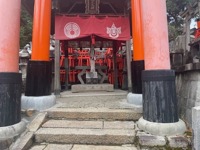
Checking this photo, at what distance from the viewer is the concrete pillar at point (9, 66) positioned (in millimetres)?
3570

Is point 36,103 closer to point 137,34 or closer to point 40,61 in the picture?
point 40,61

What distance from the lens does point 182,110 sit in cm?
458

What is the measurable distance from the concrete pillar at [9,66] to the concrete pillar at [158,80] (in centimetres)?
250

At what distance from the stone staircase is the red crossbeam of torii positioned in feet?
11.2

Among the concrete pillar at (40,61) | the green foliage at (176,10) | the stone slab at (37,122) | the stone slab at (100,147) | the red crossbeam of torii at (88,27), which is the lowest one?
the stone slab at (100,147)

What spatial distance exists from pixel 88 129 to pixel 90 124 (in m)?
0.26

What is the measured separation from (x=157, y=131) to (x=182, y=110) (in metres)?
1.39

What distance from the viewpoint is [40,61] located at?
4977mm

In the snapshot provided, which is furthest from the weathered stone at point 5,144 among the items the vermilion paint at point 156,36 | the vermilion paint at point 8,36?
the vermilion paint at point 156,36

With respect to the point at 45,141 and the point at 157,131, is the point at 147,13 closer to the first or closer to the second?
the point at 157,131

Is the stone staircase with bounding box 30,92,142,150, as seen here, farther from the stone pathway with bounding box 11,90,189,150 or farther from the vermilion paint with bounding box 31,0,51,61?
the vermilion paint with bounding box 31,0,51,61

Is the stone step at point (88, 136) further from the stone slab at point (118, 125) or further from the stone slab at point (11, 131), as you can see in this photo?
the stone slab at point (11, 131)

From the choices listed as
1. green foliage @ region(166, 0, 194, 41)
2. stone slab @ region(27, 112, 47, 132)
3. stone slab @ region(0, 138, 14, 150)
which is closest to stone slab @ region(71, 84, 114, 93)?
stone slab @ region(27, 112, 47, 132)

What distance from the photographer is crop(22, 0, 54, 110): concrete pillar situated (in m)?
4.91
